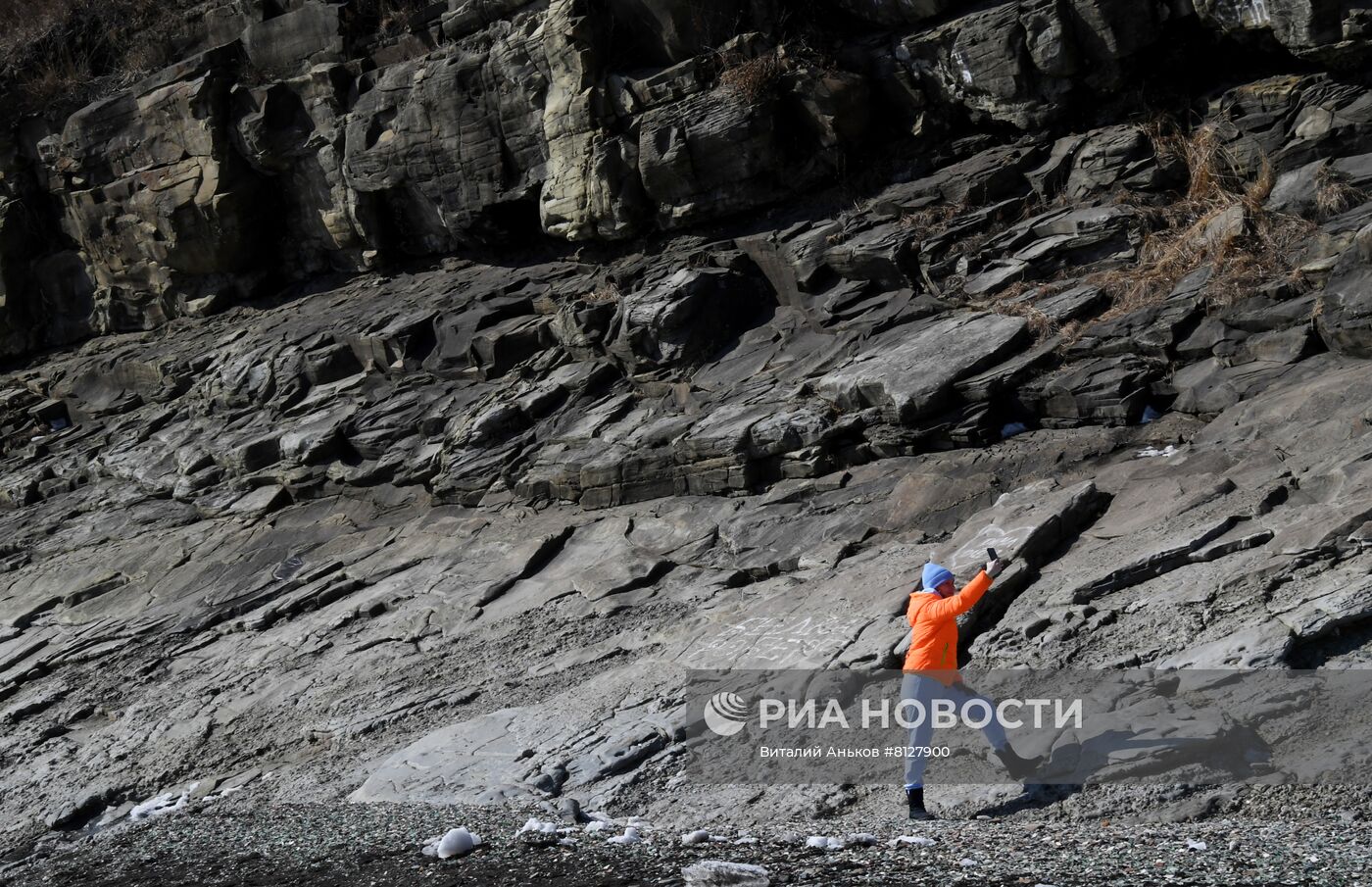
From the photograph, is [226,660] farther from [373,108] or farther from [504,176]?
[373,108]

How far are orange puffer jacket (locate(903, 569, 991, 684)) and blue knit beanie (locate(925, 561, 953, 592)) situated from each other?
0.38 feet

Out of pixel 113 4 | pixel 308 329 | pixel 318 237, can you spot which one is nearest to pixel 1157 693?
pixel 308 329

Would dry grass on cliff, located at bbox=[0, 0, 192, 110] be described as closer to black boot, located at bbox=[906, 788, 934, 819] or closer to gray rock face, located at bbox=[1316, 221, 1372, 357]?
gray rock face, located at bbox=[1316, 221, 1372, 357]

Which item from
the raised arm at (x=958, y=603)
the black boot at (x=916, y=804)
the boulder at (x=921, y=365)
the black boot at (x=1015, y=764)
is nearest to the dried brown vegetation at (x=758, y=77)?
the boulder at (x=921, y=365)

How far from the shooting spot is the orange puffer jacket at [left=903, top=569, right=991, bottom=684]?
250 inches

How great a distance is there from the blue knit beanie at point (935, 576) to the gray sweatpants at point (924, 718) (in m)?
0.51

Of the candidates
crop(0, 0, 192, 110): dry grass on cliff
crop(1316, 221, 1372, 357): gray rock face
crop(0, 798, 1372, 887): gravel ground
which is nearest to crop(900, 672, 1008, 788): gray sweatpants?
crop(0, 798, 1372, 887): gravel ground

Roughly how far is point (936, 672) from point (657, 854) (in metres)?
1.80

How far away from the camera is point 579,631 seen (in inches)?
417

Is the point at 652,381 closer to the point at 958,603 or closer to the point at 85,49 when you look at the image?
the point at 958,603

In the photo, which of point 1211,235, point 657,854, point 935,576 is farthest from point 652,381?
point 657,854

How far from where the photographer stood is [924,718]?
6.30 metres

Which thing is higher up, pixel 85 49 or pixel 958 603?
pixel 85 49

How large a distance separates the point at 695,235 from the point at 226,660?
28.7 ft
